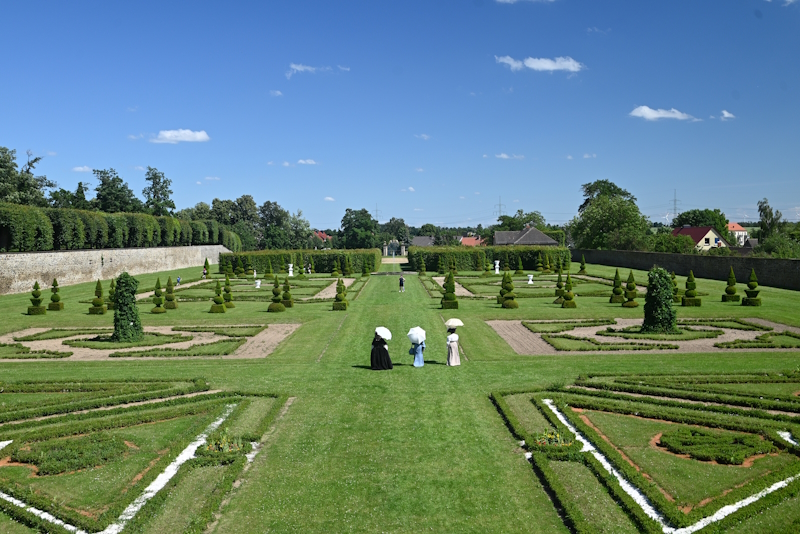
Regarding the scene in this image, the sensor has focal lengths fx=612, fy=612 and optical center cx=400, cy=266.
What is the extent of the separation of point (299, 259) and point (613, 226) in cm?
4775

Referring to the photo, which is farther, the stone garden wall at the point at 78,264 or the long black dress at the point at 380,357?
the stone garden wall at the point at 78,264

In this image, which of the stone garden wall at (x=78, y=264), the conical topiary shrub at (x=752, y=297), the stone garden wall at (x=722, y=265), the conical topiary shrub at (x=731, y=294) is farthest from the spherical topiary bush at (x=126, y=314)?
the stone garden wall at (x=722, y=265)

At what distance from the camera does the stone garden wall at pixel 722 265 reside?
134 ft

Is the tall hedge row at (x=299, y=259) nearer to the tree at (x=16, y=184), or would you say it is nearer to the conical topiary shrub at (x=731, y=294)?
the tree at (x=16, y=184)

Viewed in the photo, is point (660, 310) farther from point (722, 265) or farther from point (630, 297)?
point (722, 265)

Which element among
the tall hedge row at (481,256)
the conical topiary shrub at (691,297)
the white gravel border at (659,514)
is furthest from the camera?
the tall hedge row at (481,256)

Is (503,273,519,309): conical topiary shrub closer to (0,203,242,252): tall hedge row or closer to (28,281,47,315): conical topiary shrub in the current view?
(28,281,47,315): conical topiary shrub

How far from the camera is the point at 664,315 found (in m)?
24.3

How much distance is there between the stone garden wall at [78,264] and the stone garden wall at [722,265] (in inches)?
1982

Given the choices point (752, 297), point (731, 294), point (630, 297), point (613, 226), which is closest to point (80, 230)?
point (630, 297)

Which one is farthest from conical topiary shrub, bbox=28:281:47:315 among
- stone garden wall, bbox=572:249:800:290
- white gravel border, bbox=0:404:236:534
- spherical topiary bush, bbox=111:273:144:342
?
stone garden wall, bbox=572:249:800:290

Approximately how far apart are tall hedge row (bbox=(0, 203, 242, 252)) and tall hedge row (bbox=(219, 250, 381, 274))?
33.7ft

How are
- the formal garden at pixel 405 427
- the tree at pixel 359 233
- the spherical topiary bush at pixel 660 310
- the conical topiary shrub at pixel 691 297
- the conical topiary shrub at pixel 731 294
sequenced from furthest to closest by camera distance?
the tree at pixel 359 233
the conical topiary shrub at pixel 731 294
the conical topiary shrub at pixel 691 297
the spherical topiary bush at pixel 660 310
the formal garden at pixel 405 427

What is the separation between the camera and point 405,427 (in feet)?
42.0
